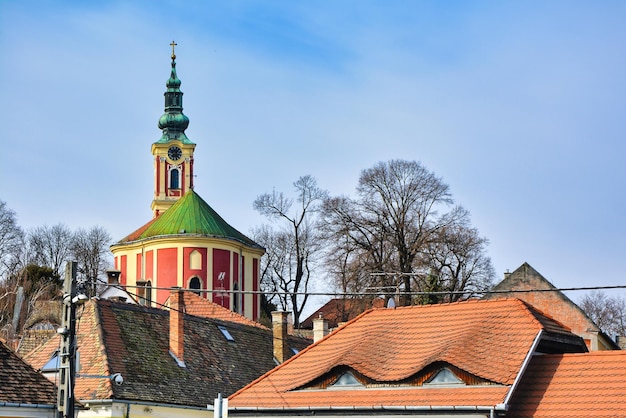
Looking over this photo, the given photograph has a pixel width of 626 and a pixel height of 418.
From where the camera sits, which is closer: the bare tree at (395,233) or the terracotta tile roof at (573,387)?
the terracotta tile roof at (573,387)

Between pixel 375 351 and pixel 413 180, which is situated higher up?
pixel 413 180

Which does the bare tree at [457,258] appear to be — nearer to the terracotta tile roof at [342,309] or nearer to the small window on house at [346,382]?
the terracotta tile roof at [342,309]

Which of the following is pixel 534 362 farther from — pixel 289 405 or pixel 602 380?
pixel 289 405

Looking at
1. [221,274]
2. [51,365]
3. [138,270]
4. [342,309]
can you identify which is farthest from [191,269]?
[51,365]

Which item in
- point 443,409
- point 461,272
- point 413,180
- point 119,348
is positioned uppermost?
point 413,180

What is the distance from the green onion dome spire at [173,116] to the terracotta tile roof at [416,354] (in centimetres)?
6986

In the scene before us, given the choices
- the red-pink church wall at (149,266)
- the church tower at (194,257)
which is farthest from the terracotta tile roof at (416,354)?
the red-pink church wall at (149,266)

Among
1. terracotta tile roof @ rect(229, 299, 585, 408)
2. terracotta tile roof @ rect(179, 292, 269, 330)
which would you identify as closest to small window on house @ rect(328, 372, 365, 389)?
terracotta tile roof @ rect(229, 299, 585, 408)

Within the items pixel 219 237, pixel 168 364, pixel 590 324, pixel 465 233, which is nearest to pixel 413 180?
pixel 465 233

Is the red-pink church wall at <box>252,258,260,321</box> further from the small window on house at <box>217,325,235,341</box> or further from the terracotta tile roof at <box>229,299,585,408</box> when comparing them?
the terracotta tile roof at <box>229,299,585,408</box>

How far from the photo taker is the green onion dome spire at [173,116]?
100125 mm

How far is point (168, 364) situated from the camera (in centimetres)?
3734

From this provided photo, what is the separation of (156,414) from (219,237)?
39744 mm

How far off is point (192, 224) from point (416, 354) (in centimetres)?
4775
